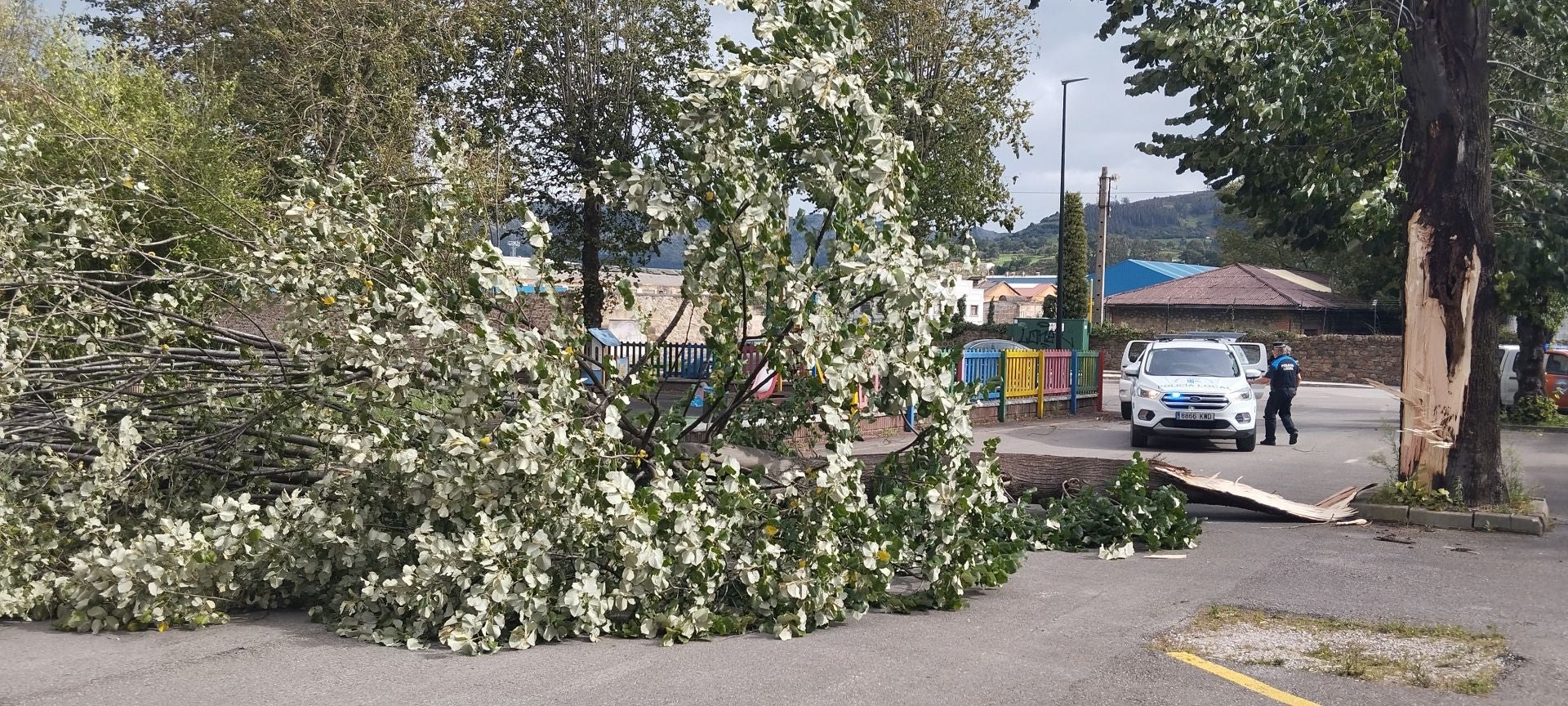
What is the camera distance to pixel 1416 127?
11312 mm

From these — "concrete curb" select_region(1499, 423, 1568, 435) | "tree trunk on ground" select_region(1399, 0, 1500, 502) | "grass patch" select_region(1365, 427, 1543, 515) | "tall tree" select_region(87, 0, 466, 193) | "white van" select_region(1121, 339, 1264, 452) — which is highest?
"tall tree" select_region(87, 0, 466, 193)

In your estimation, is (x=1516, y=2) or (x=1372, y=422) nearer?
(x=1516, y=2)

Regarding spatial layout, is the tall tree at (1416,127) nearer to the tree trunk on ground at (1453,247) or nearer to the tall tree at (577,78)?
the tree trunk on ground at (1453,247)

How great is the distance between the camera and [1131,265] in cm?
8919

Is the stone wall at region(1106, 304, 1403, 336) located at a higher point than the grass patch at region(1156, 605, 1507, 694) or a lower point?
higher

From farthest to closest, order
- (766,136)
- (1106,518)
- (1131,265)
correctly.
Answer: (1131,265) → (1106,518) → (766,136)

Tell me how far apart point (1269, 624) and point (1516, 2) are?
29.5ft

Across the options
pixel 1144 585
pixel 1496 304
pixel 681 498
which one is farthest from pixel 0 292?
pixel 1496 304

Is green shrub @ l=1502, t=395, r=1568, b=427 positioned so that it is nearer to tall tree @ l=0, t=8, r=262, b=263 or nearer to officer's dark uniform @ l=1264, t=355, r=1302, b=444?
officer's dark uniform @ l=1264, t=355, r=1302, b=444

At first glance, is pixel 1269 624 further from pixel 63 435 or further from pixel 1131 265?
pixel 1131 265

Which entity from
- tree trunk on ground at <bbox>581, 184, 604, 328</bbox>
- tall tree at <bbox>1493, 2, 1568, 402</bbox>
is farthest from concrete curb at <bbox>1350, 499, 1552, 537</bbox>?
tree trunk on ground at <bbox>581, 184, 604, 328</bbox>

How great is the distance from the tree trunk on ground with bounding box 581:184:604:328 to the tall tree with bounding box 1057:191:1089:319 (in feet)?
96.3

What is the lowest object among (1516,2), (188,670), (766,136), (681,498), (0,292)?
(188,670)

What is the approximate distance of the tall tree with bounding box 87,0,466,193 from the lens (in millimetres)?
22781
